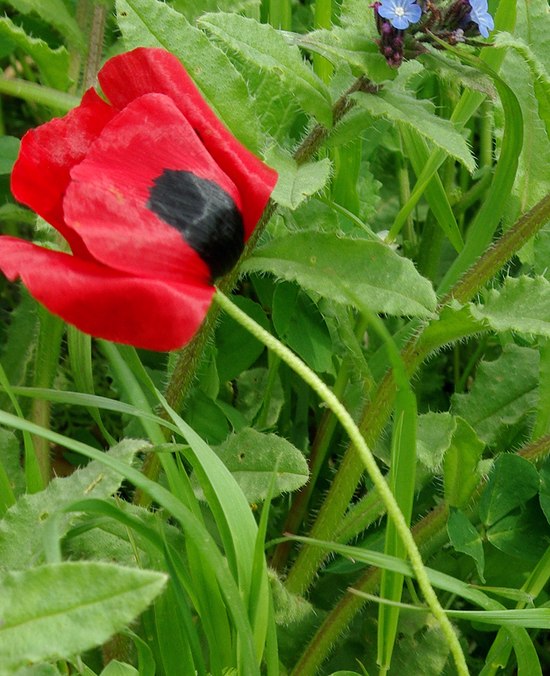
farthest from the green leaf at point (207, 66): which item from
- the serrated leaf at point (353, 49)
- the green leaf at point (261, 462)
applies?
the green leaf at point (261, 462)

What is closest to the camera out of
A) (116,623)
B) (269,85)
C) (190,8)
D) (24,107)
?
(116,623)

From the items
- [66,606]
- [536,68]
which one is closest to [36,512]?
[66,606]

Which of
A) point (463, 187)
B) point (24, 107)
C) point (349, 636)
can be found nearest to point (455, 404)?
point (349, 636)

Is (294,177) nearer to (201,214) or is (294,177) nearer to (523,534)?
(201,214)

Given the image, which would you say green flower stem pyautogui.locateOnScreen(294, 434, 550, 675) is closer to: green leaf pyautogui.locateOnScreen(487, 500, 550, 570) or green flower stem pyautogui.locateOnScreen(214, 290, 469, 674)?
green leaf pyautogui.locateOnScreen(487, 500, 550, 570)

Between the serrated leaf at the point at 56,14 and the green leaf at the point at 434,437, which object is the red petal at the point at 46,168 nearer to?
the green leaf at the point at 434,437

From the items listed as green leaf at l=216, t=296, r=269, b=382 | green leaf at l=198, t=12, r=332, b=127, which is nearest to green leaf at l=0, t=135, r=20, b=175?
green leaf at l=216, t=296, r=269, b=382

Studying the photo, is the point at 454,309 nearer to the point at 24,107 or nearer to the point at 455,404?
the point at 455,404
